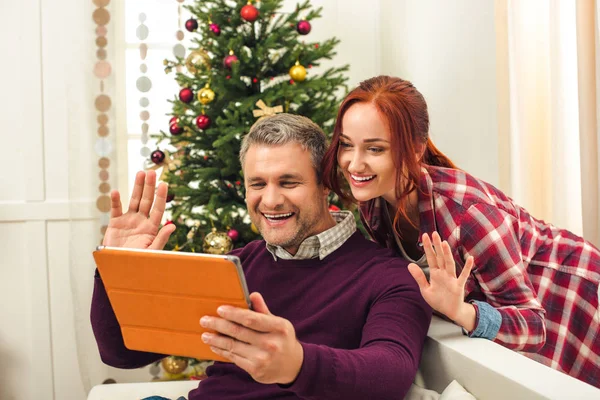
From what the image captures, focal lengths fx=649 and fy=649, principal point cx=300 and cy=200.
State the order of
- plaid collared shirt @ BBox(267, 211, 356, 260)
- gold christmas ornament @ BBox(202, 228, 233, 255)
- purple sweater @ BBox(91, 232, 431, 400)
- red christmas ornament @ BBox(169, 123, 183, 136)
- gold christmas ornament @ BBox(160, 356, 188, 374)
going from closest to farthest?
1. purple sweater @ BBox(91, 232, 431, 400)
2. plaid collared shirt @ BBox(267, 211, 356, 260)
3. gold christmas ornament @ BBox(202, 228, 233, 255)
4. red christmas ornament @ BBox(169, 123, 183, 136)
5. gold christmas ornament @ BBox(160, 356, 188, 374)

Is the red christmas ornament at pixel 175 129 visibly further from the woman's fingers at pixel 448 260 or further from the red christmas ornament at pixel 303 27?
the woman's fingers at pixel 448 260

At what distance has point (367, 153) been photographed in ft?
5.08

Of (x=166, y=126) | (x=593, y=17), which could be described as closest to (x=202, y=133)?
(x=166, y=126)

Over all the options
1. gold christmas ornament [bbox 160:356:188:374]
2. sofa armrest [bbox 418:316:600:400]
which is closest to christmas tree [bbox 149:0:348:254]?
gold christmas ornament [bbox 160:356:188:374]

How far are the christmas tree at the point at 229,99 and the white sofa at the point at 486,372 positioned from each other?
1334mm

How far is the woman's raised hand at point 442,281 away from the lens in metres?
1.31

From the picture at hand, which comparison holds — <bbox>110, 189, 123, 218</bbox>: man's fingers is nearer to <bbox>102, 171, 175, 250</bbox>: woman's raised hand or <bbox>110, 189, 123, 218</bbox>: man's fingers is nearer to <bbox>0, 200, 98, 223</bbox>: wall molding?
<bbox>102, 171, 175, 250</bbox>: woman's raised hand

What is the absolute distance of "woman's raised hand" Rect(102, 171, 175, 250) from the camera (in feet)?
5.09

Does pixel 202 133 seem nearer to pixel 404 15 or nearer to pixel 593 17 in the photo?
pixel 404 15

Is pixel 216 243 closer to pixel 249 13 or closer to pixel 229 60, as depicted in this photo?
pixel 229 60

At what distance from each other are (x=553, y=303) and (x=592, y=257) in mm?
157

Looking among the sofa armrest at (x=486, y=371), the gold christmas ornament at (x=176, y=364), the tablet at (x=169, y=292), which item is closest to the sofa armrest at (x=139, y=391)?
the tablet at (x=169, y=292)

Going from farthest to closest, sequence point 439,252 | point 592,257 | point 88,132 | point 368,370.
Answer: point 88,132 < point 592,257 < point 439,252 < point 368,370

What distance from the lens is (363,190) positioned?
1561 millimetres
